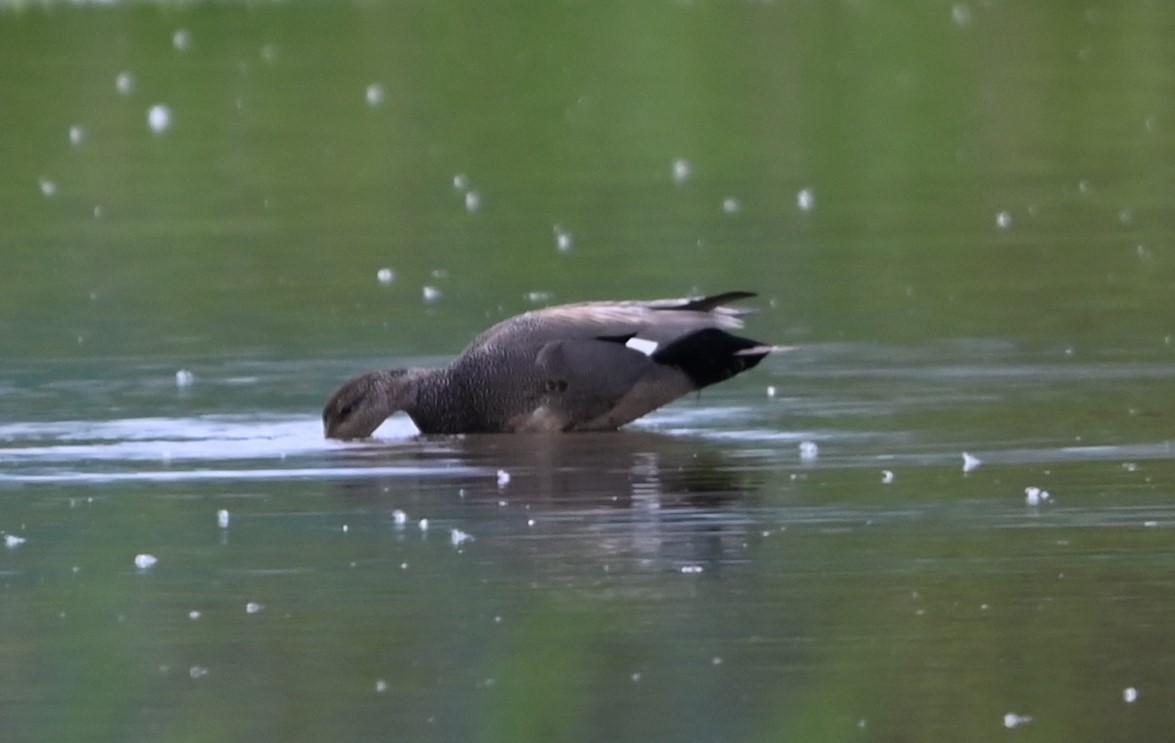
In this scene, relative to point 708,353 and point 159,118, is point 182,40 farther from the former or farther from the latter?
point 708,353

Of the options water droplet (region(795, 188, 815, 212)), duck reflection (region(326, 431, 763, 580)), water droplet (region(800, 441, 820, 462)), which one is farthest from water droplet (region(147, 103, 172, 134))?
water droplet (region(800, 441, 820, 462))

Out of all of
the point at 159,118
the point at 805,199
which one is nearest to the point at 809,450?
the point at 805,199

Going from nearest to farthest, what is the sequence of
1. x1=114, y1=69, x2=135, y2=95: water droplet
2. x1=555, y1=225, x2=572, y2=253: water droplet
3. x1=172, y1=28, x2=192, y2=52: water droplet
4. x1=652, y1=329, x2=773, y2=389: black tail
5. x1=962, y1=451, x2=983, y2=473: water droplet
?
1. x1=962, y1=451, x2=983, y2=473: water droplet
2. x1=652, y1=329, x2=773, y2=389: black tail
3. x1=555, y1=225, x2=572, y2=253: water droplet
4. x1=114, y1=69, x2=135, y2=95: water droplet
5. x1=172, y1=28, x2=192, y2=52: water droplet

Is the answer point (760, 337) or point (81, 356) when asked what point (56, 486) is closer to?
point (81, 356)

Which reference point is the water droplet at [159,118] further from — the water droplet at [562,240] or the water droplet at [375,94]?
the water droplet at [562,240]

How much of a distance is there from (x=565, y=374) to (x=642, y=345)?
25 centimetres

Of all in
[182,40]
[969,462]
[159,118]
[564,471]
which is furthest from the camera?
[182,40]

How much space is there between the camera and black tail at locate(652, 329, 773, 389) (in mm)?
8750

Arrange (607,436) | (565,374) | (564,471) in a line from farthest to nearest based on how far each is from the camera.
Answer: (607,436)
(565,374)
(564,471)

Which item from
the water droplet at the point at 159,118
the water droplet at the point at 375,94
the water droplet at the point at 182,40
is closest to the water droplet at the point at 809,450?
the water droplet at the point at 159,118

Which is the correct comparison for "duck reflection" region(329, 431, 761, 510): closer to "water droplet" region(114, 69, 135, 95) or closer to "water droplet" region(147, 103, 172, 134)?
"water droplet" region(147, 103, 172, 134)

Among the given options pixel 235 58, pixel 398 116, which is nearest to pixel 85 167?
pixel 398 116

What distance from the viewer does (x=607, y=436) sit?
9000mm

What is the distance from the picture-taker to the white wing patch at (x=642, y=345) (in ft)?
29.0
